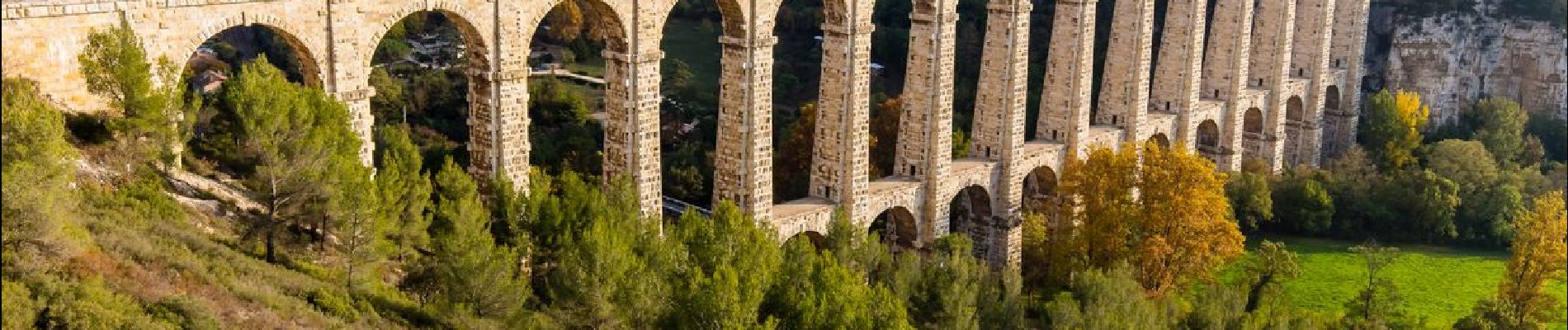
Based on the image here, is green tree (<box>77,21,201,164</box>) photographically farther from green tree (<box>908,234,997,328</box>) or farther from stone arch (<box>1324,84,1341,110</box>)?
stone arch (<box>1324,84,1341,110</box>)

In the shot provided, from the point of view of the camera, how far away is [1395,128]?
2195 inches

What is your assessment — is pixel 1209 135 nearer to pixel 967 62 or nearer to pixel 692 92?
pixel 967 62

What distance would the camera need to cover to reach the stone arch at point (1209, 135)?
50.7 metres

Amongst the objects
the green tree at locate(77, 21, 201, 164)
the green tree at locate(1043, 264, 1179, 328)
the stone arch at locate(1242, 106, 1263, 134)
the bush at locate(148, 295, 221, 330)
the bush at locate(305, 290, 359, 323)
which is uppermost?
the green tree at locate(77, 21, 201, 164)

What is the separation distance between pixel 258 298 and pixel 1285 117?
148 feet

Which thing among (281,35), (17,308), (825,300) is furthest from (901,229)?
(17,308)

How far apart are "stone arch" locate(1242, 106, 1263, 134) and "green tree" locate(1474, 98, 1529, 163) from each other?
9248mm

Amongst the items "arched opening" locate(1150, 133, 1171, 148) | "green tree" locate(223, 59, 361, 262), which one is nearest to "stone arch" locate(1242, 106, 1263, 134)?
"arched opening" locate(1150, 133, 1171, 148)

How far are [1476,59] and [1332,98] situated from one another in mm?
8648

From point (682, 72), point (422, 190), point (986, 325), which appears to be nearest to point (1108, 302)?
point (986, 325)

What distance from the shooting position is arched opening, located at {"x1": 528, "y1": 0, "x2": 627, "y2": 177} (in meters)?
34.7

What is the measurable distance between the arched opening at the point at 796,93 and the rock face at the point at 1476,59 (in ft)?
82.6

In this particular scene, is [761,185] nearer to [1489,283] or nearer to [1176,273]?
[1176,273]

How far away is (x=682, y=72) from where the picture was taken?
59.8 m
